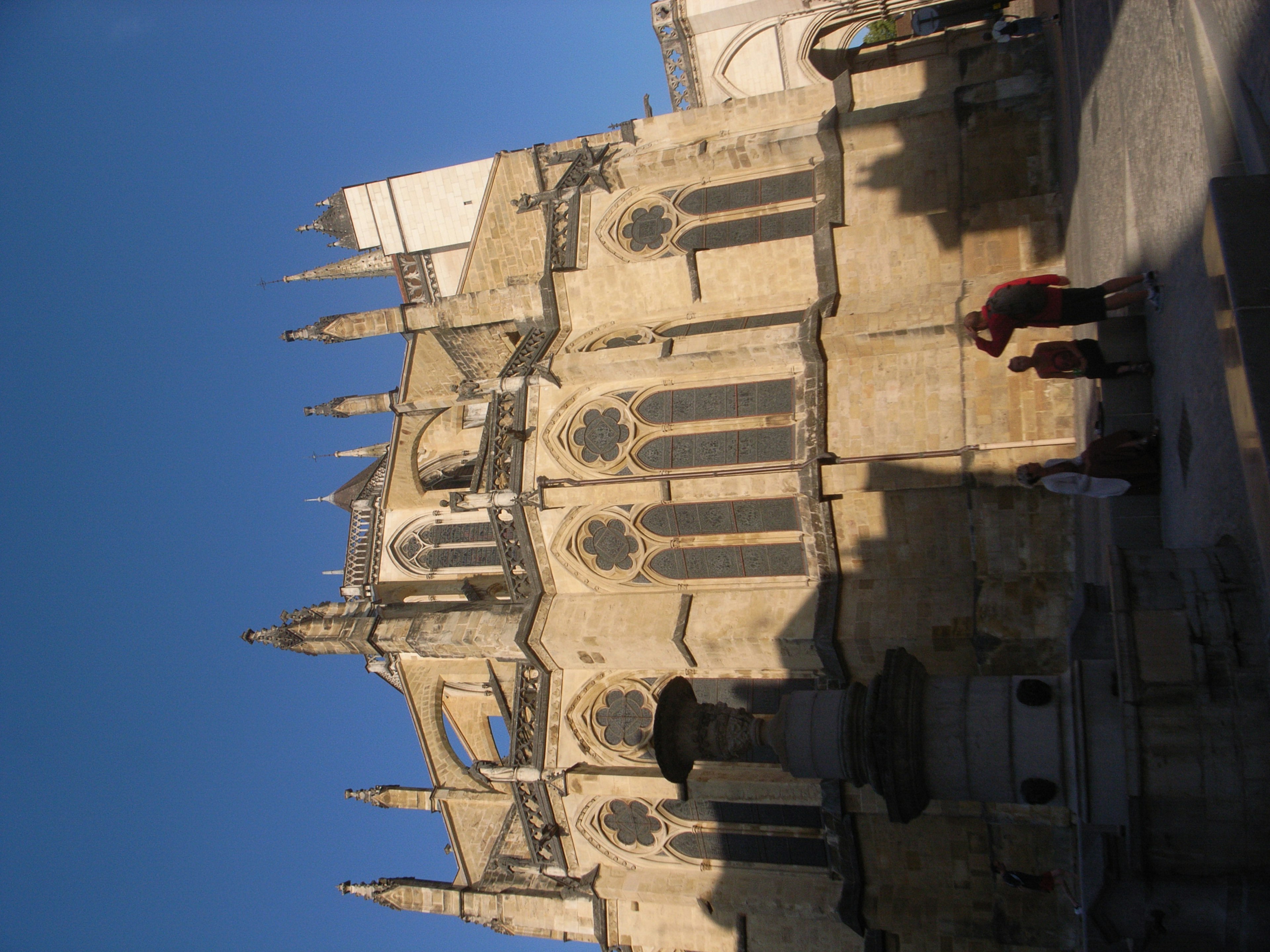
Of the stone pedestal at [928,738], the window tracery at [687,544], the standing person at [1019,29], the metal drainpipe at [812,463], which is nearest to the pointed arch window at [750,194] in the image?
the standing person at [1019,29]

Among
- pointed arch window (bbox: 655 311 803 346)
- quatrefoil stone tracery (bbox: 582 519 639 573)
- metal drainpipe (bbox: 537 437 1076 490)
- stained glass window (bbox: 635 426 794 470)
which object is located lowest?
quatrefoil stone tracery (bbox: 582 519 639 573)

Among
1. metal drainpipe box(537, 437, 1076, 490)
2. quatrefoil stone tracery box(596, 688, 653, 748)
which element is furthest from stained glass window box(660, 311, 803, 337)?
quatrefoil stone tracery box(596, 688, 653, 748)

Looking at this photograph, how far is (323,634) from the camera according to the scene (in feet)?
50.0

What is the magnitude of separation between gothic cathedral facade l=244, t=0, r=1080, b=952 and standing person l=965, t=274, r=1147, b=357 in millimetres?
3877

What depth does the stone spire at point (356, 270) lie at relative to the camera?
25281mm

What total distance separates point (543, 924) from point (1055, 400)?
10985mm

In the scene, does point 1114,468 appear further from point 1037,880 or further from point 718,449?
point 718,449

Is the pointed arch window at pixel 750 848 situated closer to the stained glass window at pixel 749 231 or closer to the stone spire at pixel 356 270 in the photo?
the stained glass window at pixel 749 231

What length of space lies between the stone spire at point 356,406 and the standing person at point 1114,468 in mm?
15095

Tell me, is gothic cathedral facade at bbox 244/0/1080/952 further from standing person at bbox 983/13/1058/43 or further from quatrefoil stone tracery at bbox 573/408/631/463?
standing person at bbox 983/13/1058/43

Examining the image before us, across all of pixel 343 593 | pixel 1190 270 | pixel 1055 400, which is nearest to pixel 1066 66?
pixel 1055 400

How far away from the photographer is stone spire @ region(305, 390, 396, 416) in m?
19.8

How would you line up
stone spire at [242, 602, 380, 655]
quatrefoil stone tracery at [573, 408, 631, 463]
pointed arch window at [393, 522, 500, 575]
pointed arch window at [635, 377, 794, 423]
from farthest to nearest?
pointed arch window at [393, 522, 500, 575], stone spire at [242, 602, 380, 655], quatrefoil stone tracery at [573, 408, 631, 463], pointed arch window at [635, 377, 794, 423]

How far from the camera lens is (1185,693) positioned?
529cm
